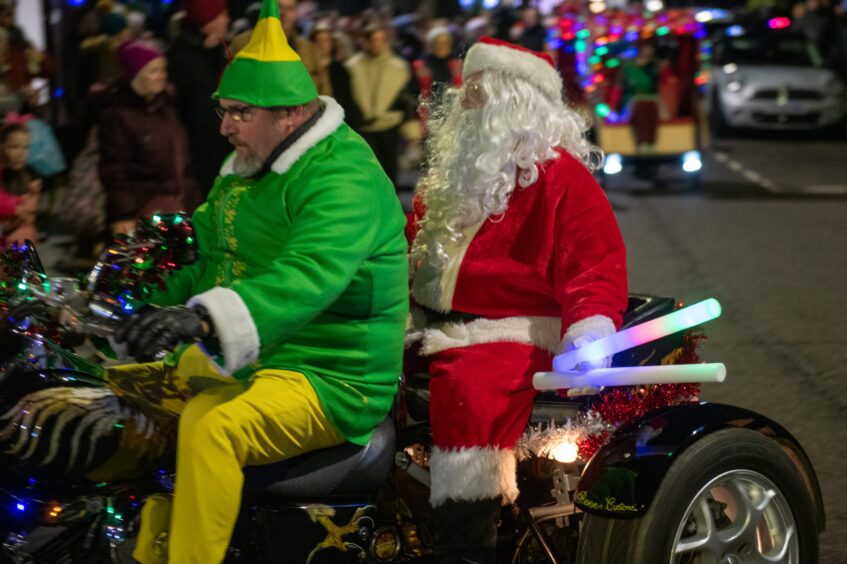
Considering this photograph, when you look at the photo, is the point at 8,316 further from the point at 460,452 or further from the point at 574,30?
the point at 574,30

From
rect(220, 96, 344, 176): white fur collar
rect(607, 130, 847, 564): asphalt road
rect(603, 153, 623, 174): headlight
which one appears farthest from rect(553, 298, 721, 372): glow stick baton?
rect(603, 153, 623, 174): headlight

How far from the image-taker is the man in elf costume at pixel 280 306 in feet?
10.4

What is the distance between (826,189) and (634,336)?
A: 11955 millimetres

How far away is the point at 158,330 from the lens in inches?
115

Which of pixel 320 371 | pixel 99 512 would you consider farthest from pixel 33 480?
pixel 320 371

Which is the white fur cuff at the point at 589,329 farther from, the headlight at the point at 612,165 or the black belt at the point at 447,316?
the headlight at the point at 612,165

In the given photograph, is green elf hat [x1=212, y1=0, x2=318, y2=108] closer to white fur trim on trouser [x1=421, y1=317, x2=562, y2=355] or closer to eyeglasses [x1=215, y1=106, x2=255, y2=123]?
eyeglasses [x1=215, y1=106, x2=255, y2=123]

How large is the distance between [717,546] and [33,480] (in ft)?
6.06

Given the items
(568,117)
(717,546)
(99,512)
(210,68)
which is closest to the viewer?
(99,512)

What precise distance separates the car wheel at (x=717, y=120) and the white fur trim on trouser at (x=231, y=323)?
18042 millimetres

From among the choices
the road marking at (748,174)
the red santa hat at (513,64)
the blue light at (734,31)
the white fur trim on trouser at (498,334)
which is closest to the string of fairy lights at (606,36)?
the road marking at (748,174)

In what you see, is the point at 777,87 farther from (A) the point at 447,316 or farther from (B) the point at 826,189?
(A) the point at 447,316

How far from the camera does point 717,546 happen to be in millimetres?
3645

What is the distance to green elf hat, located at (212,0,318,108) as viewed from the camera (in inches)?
136
